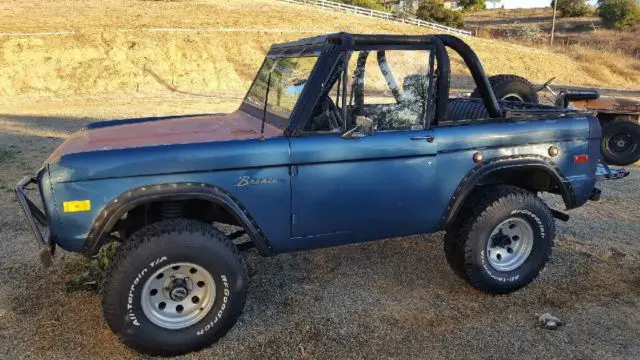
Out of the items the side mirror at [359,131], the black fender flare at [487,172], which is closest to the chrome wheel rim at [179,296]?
the side mirror at [359,131]

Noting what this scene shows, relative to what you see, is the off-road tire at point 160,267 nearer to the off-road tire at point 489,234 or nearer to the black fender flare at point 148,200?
the black fender flare at point 148,200

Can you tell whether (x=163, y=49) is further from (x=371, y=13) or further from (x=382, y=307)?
(x=382, y=307)

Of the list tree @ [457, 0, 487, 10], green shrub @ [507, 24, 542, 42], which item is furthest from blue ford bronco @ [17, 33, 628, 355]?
tree @ [457, 0, 487, 10]

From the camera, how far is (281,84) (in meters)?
4.07

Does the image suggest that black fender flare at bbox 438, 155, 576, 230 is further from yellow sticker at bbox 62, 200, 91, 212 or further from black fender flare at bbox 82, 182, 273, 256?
yellow sticker at bbox 62, 200, 91, 212

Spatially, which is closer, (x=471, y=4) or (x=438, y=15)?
(x=438, y=15)

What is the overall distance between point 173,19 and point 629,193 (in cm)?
2652

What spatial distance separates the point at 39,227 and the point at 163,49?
23126 mm

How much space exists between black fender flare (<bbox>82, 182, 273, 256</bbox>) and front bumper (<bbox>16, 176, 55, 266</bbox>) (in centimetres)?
27

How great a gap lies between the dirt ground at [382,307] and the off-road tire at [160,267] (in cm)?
19

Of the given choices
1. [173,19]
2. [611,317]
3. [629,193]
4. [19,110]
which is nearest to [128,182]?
[611,317]

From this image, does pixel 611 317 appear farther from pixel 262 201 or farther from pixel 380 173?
pixel 262 201

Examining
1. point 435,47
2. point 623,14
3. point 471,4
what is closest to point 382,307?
point 435,47

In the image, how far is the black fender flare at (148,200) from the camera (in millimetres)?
3141
